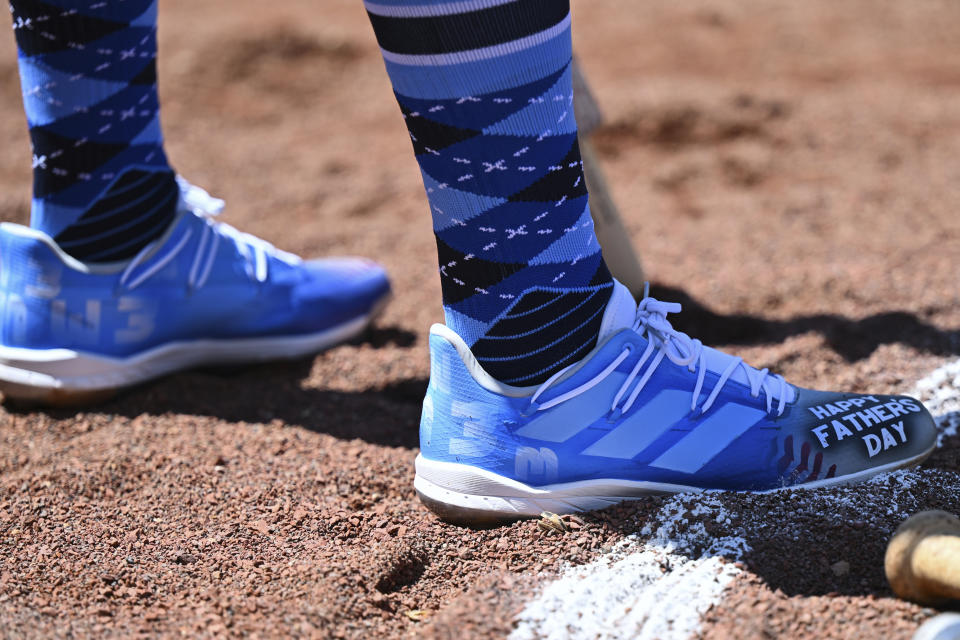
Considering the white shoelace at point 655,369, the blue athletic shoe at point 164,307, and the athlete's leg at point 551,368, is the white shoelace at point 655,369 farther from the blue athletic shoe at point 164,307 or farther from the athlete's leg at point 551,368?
the blue athletic shoe at point 164,307

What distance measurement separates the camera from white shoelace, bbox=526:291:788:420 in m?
1.02

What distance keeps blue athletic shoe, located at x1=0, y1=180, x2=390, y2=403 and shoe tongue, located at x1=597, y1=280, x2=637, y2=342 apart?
73 cm

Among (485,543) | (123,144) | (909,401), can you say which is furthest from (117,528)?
(909,401)

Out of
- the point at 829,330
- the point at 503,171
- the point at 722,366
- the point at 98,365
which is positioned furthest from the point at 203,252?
the point at 829,330

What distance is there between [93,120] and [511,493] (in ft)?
2.78

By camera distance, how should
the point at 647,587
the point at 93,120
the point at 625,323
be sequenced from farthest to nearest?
1. the point at 93,120
2. the point at 625,323
3. the point at 647,587

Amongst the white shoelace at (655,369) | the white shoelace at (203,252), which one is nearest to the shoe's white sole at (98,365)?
the white shoelace at (203,252)

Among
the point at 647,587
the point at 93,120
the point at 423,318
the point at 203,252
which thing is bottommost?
the point at 423,318

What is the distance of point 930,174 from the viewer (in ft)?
7.41

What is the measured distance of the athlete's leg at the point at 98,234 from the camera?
133cm

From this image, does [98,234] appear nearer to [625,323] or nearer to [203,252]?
[203,252]

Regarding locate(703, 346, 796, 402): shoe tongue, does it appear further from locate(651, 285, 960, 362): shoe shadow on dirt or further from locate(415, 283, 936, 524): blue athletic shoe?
locate(651, 285, 960, 362): shoe shadow on dirt

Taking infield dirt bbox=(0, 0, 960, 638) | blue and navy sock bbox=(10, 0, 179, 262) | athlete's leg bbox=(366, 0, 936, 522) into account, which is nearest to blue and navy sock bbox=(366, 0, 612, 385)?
athlete's leg bbox=(366, 0, 936, 522)

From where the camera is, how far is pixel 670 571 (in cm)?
96
